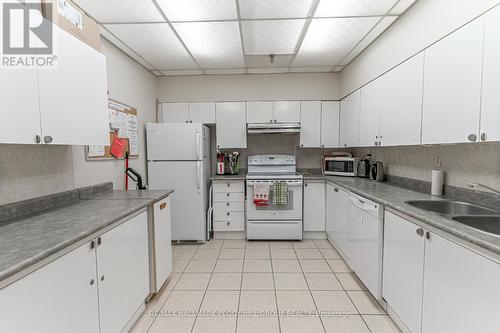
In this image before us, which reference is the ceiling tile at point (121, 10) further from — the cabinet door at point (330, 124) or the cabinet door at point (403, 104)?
the cabinet door at point (330, 124)

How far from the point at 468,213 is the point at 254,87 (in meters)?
3.18

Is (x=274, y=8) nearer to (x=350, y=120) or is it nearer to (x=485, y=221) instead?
(x=350, y=120)

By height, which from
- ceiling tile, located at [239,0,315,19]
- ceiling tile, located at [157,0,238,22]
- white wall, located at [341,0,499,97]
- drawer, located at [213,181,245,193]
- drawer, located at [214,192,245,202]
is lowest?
drawer, located at [214,192,245,202]

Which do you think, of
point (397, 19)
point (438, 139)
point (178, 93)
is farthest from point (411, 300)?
point (178, 93)

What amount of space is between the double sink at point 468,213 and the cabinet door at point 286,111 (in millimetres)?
2296

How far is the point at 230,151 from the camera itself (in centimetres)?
419

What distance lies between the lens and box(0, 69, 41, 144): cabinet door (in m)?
1.17

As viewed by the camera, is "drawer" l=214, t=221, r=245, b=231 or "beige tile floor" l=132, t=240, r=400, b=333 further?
"drawer" l=214, t=221, r=245, b=231

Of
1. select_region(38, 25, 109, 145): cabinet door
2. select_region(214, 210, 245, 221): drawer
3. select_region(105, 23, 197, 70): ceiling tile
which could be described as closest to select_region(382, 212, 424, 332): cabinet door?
select_region(214, 210, 245, 221): drawer

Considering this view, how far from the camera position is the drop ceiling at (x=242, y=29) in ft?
6.83

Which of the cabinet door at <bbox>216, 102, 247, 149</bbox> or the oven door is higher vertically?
the cabinet door at <bbox>216, 102, 247, 149</bbox>

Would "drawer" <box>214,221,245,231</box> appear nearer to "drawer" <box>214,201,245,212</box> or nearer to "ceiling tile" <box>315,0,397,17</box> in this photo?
"drawer" <box>214,201,245,212</box>

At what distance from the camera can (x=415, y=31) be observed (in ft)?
7.05

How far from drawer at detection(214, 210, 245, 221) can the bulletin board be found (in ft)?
4.54
